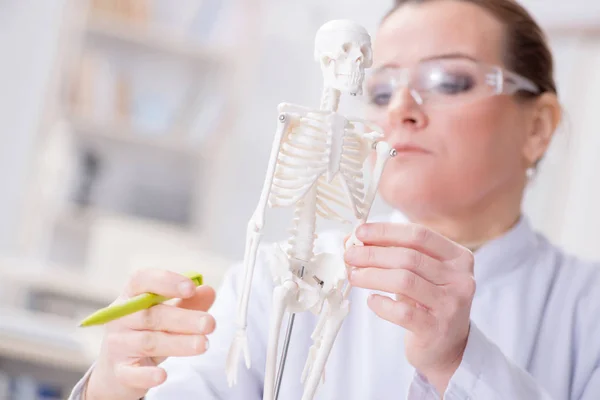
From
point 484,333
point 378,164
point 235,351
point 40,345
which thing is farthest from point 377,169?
point 40,345

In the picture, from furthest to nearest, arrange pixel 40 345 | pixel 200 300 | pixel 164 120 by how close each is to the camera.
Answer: pixel 164 120 < pixel 40 345 < pixel 200 300

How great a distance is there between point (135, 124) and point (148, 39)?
1.41 feet

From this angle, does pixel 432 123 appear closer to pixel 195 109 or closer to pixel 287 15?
pixel 195 109

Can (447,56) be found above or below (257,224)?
above

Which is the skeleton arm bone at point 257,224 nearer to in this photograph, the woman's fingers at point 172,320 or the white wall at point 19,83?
the woman's fingers at point 172,320

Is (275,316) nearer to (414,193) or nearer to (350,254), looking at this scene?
(350,254)

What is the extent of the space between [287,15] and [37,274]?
2.10 m

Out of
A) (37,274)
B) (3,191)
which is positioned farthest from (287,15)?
(37,274)

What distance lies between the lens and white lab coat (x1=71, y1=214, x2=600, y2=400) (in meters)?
1.13

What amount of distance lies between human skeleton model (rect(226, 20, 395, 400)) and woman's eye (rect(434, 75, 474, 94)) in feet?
1.84

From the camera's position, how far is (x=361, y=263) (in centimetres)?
76

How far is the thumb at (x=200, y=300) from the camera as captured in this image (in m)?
0.94

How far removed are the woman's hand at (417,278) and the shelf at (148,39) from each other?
320 cm

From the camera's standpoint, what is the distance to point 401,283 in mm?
745
